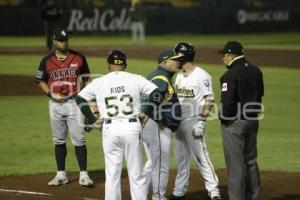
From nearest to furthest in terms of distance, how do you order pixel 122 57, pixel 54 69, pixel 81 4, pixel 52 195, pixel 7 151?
1. pixel 122 57
2. pixel 52 195
3. pixel 54 69
4. pixel 7 151
5. pixel 81 4

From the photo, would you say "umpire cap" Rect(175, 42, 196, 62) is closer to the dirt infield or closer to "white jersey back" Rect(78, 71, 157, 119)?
"white jersey back" Rect(78, 71, 157, 119)

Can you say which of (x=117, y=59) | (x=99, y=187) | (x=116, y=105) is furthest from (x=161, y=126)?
(x=99, y=187)

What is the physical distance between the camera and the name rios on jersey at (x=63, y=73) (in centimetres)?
977

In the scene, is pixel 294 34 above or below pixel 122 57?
below

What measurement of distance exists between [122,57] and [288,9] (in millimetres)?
37512

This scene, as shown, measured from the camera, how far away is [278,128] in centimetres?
1455

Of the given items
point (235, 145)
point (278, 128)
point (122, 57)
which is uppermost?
point (122, 57)

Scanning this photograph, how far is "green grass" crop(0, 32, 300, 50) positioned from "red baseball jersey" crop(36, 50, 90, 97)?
916 inches

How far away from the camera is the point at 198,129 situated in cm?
866

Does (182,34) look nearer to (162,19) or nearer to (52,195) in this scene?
(162,19)

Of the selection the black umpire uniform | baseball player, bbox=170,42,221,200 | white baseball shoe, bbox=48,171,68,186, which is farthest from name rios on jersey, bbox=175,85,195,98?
white baseball shoe, bbox=48,171,68,186

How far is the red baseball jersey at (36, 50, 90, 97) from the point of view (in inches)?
385

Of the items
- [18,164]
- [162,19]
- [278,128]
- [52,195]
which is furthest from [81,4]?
[52,195]

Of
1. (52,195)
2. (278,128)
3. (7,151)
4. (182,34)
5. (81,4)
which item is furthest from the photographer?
(182,34)
